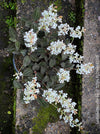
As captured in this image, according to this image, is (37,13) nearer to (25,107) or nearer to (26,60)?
(26,60)

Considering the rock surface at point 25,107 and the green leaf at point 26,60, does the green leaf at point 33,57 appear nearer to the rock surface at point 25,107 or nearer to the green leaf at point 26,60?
the green leaf at point 26,60

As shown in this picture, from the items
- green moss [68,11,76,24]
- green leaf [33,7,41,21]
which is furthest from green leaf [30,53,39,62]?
green moss [68,11,76,24]

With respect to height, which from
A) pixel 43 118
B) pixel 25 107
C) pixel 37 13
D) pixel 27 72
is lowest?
pixel 43 118

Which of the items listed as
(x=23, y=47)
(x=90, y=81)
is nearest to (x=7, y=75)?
(x=23, y=47)

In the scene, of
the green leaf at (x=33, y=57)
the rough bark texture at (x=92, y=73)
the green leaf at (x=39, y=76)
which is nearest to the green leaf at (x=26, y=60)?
the green leaf at (x=33, y=57)

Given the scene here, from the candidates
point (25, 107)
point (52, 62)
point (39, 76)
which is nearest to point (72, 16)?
point (52, 62)

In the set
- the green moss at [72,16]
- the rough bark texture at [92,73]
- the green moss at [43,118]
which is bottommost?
the green moss at [43,118]

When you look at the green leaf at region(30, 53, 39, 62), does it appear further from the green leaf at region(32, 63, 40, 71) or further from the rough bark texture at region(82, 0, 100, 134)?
the rough bark texture at region(82, 0, 100, 134)
